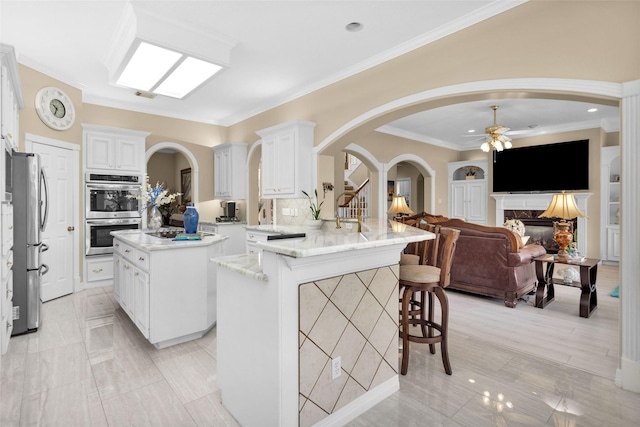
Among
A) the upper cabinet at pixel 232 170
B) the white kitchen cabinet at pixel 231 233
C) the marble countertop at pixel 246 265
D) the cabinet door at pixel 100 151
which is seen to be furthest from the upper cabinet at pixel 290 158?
the marble countertop at pixel 246 265

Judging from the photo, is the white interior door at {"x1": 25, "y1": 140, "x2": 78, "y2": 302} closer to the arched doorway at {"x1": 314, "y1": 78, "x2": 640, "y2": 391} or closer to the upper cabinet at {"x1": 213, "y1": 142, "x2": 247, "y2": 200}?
the upper cabinet at {"x1": 213, "y1": 142, "x2": 247, "y2": 200}

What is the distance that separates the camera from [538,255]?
4.27 metres

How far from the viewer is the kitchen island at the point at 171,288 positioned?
289cm

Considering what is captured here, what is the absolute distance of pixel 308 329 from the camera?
1757 millimetres

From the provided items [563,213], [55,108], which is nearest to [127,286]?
[55,108]

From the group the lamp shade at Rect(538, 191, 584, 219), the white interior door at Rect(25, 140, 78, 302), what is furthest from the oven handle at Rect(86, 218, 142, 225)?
the lamp shade at Rect(538, 191, 584, 219)

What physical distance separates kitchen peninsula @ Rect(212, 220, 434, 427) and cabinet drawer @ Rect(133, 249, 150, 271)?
4.06ft

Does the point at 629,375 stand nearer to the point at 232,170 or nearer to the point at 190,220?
the point at 190,220

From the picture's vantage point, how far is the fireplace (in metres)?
7.79

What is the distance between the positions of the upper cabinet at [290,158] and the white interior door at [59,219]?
2859 mm

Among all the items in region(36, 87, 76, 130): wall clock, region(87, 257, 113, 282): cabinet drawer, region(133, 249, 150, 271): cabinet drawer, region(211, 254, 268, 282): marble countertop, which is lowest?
region(87, 257, 113, 282): cabinet drawer

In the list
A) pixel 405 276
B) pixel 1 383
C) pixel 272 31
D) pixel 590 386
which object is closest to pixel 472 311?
pixel 590 386

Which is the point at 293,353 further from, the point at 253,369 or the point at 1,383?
the point at 1,383

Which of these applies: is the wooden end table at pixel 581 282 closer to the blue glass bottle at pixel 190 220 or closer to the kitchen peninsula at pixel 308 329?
the kitchen peninsula at pixel 308 329
